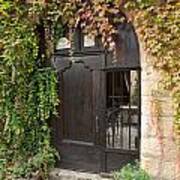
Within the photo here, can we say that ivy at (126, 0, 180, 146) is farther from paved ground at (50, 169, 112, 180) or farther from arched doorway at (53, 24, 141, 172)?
paved ground at (50, 169, 112, 180)

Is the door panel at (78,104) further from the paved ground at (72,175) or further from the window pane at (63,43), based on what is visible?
the paved ground at (72,175)

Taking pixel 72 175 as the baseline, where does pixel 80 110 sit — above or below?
above

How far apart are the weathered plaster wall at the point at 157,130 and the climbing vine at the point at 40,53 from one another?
16 cm

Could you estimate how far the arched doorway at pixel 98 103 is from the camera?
5359 millimetres

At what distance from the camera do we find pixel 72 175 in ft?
19.1

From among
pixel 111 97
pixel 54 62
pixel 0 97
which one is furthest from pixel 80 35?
pixel 0 97

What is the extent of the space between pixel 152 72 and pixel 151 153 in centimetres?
84

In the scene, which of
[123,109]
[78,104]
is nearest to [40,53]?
[78,104]

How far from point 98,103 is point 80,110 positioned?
0.34 metres

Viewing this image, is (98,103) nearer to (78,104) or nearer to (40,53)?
(78,104)

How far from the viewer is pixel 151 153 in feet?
15.6

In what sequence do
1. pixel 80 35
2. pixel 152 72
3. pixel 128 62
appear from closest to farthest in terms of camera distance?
pixel 152 72 → pixel 128 62 → pixel 80 35

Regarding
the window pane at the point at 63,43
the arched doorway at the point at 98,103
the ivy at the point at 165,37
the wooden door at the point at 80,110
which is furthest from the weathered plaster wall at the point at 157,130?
the window pane at the point at 63,43

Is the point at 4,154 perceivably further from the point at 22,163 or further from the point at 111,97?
the point at 111,97
